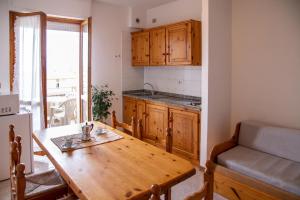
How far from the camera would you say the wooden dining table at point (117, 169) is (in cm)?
133

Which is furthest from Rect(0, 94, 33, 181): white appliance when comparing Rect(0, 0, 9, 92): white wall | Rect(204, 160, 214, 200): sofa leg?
Rect(204, 160, 214, 200): sofa leg

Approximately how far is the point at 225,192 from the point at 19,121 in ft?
8.63

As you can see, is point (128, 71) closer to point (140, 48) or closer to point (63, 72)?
point (140, 48)

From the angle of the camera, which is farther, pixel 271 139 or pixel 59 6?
pixel 59 6

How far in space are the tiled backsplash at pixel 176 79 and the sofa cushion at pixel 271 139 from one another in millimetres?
1122

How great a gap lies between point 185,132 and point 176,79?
118 cm

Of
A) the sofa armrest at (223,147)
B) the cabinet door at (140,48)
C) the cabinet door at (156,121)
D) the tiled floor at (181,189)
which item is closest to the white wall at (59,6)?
the cabinet door at (140,48)

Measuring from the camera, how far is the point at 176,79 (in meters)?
4.29

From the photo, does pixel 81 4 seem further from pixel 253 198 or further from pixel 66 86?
pixel 253 198

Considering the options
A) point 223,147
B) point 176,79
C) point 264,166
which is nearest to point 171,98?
point 176,79

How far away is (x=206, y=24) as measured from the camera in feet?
10.0

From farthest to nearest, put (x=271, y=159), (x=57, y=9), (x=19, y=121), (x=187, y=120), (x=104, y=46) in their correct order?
(x=104, y=46) < (x=57, y=9) < (x=187, y=120) < (x=19, y=121) < (x=271, y=159)

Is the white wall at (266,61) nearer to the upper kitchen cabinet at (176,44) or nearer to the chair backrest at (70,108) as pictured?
the upper kitchen cabinet at (176,44)

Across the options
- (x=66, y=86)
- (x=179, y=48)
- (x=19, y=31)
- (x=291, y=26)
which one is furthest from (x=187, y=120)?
(x=19, y=31)
